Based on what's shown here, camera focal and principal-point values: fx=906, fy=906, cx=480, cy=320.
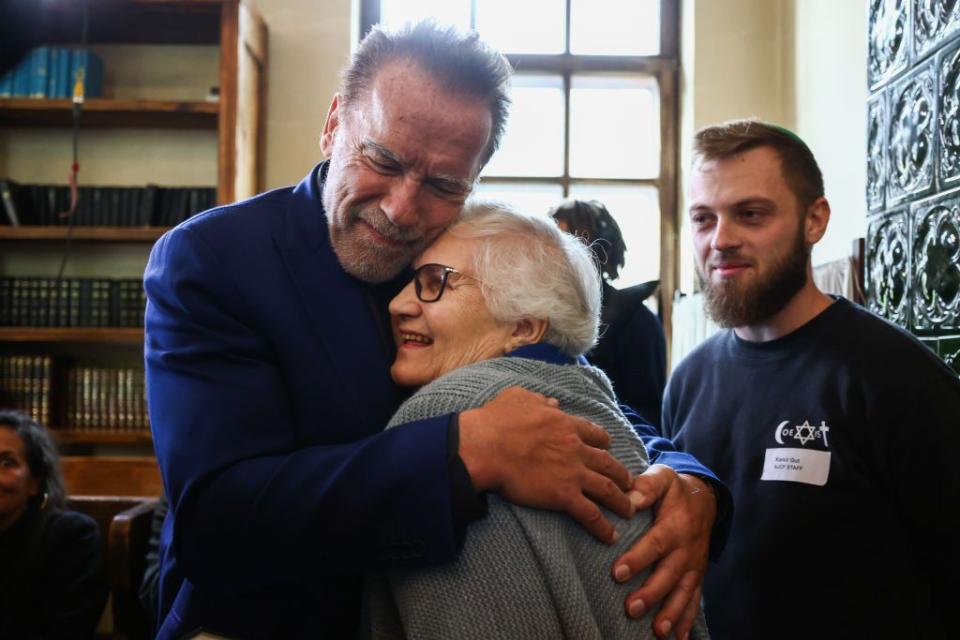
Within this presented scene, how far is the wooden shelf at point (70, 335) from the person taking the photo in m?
4.29

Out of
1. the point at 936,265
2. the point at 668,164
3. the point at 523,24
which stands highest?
the point at 523,24

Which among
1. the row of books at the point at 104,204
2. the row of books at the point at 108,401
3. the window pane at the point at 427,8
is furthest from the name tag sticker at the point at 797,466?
the window pane at the point at 427,8

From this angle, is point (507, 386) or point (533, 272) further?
point (533, 272)

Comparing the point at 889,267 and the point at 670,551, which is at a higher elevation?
the point at 889,267

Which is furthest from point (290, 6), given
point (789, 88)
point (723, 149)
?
point (723, 149)

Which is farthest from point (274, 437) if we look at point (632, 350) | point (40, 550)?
point (40, 550)

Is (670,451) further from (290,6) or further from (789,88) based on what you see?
(290,6)

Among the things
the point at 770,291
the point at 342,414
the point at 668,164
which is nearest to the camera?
the point at 342,414

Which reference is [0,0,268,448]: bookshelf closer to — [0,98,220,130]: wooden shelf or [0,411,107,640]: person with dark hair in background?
[0,98,220,130]: wooden shelf

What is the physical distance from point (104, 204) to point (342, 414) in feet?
12.1

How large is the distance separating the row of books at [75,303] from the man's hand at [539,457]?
3.72m

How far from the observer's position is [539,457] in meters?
1.08

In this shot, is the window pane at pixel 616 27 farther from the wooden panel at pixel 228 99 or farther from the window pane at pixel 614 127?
the wooden panel at pixel 228 99

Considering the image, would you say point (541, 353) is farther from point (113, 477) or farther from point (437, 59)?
point (113, 477)
